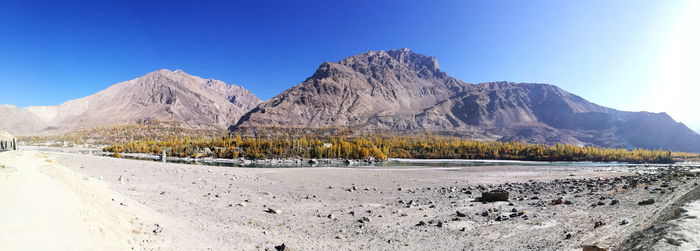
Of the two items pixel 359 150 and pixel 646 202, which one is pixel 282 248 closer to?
pixel 646 202

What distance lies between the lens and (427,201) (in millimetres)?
18312

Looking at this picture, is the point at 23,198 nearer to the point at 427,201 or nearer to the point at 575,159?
the point at 427,201

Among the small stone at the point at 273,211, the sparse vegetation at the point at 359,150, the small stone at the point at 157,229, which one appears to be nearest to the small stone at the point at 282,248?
the small stone at the point at 157,229

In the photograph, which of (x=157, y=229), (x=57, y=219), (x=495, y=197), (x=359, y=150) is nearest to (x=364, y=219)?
(x=157, y=229)

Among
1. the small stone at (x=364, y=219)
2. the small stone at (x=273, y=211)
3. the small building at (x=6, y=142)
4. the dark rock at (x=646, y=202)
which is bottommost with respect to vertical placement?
the small stone at (x=364, y=219)

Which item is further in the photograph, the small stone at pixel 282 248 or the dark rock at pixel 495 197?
the dark rock at pixel 495 197

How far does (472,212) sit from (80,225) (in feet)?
45.2

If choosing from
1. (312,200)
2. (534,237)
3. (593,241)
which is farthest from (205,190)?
(593,241)

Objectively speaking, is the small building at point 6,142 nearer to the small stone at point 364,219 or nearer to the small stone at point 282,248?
the small stone at point 282,248

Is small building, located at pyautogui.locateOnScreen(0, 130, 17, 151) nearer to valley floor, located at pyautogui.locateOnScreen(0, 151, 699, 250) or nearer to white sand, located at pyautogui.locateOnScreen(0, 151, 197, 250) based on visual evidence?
valley floor, located at pyautogui.locateOnScreen(0, 151, 699, 250)

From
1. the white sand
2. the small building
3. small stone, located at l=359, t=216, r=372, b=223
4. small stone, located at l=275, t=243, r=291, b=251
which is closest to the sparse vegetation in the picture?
the small building

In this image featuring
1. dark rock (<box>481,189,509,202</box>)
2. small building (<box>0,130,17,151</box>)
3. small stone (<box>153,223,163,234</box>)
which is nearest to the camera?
small stone (<box>153,223,163,234</box>)

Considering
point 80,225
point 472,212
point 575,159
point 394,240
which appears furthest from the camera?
point 575,159

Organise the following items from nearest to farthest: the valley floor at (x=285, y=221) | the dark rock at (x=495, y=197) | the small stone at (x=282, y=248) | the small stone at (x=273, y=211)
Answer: the valley floor at (x=285, y=221)
the small stone at (x=282, y=248)
the small stone at (x=273, y=211)
the dark rock at (x=495, y=197)
